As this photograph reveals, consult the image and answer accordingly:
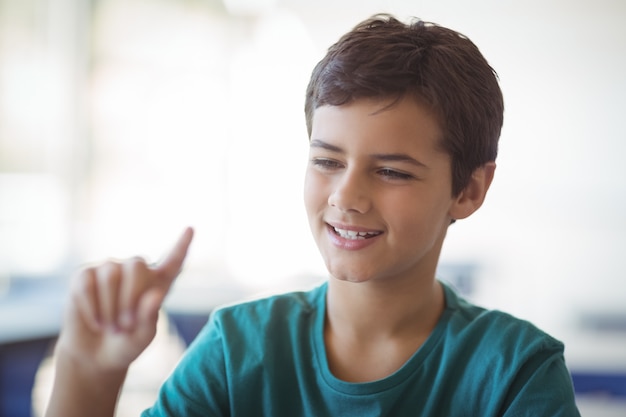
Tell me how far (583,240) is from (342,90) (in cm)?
227

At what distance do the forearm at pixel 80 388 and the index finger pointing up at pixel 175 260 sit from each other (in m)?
0.12

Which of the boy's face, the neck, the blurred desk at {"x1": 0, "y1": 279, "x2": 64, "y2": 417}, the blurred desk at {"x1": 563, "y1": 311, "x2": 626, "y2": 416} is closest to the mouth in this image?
the boy's face

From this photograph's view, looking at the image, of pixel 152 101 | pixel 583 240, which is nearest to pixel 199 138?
pixel 152 101

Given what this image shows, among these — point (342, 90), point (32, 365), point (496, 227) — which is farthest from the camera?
point (496, 227)

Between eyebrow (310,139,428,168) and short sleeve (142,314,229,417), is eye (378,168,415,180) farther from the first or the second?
short sleeve (142,314,229,417)

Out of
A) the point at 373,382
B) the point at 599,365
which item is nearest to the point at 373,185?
the point at 373,382

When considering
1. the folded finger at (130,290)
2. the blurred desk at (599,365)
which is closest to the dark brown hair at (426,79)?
the folded finger at (130,290)

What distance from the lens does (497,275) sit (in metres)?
2.91

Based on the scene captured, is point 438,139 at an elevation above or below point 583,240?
above

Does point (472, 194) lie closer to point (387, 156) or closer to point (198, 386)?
point (387, 156)

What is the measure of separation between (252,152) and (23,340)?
4.07 feet

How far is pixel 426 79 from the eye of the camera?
0.95m

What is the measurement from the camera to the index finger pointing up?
2.67 feet

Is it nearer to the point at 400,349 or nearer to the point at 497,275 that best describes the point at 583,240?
the point at 497,275
